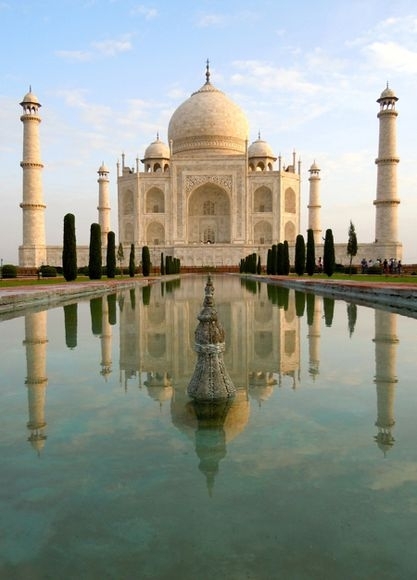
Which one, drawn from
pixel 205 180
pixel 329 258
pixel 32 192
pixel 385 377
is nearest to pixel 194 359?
pixel 385 377

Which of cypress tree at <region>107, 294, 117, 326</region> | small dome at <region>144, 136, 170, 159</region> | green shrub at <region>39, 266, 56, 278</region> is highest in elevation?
small dome at <region>144, 136, 170, 159</region>

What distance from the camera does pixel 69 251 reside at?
17094mm

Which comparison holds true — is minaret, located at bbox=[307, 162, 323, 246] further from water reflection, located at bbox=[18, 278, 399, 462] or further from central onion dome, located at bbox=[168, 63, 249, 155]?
water reflection, located at bbox=[18, 278, 399, 462]

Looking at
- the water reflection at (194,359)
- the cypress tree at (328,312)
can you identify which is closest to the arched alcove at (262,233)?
the cypress tree at (328,312)

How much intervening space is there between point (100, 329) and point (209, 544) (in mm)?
4681

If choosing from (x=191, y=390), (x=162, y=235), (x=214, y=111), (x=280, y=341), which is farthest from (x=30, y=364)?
(x=214, y=111)

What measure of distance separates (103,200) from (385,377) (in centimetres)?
3892

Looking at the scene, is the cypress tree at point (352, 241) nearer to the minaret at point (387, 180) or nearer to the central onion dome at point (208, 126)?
the minaret at point (387, 180)

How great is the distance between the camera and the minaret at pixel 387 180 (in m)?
30.5

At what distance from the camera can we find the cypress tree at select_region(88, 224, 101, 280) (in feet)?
61.0

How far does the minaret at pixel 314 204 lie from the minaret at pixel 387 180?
26.8 feet

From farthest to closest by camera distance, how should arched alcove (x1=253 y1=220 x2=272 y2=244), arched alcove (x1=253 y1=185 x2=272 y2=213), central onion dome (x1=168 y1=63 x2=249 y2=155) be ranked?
central onion dome (x1=168 y1=63 x2=249 y2=155)
arched alcove (x1=253 y1=185 x2=272 y2=213)
arched alcove (x1=253 y1=220 x2=272 y2=244)

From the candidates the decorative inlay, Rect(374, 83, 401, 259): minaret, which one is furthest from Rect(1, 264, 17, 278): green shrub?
Rect(374, 83, 401, 259): minaret

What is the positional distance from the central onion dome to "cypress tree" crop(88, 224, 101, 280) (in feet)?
74.0
